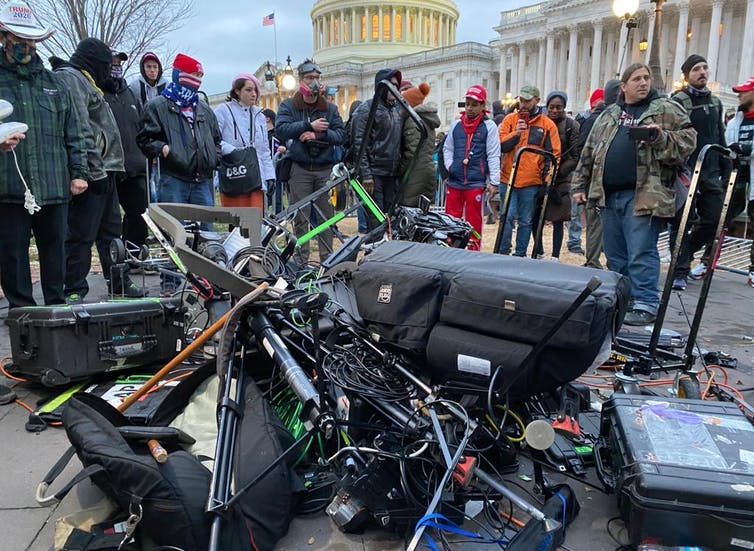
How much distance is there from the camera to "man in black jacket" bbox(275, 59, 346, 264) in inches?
257

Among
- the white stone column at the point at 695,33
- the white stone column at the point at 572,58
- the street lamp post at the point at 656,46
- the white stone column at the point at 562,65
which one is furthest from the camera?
the white stone column at the point at 562,65

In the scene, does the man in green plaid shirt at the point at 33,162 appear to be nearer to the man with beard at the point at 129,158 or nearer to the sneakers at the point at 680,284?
the man with beard at the point at 129,158

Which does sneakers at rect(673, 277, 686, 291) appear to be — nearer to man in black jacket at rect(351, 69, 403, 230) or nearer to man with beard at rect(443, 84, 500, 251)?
man with beard at rect(443, 84, 500, 251)

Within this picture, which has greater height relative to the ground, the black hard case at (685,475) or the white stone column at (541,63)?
the white stone column at (541,63)

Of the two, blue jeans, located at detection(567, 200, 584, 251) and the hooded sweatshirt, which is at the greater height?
the hooded sweatshirt

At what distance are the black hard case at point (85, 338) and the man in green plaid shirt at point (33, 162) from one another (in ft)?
2.70

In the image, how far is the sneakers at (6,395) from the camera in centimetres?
339

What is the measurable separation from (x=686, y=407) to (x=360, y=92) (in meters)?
77.0

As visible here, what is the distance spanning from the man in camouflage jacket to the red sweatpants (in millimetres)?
1765

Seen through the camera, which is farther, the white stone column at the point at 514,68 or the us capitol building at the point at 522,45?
the white stone column at the point at 514,68

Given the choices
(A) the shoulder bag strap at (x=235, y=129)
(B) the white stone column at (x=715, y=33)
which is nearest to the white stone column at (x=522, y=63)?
(B) the white stone column at (x=715, y=33)

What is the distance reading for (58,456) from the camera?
2875 millimetres

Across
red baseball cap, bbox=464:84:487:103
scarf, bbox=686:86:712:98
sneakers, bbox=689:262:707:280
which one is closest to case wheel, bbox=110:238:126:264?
red baseball cap, bbox=464:84:487:103

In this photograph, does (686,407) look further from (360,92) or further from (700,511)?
(360,92)
